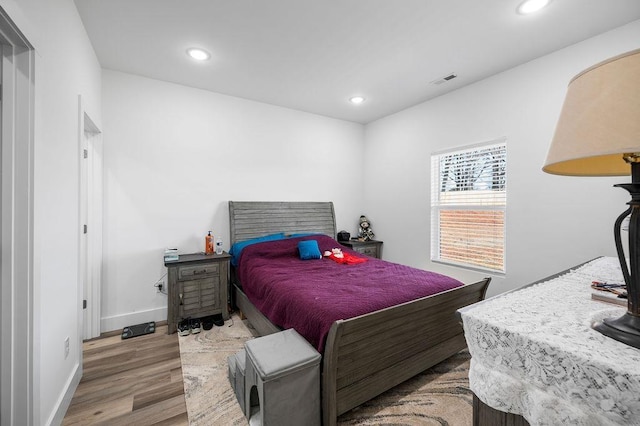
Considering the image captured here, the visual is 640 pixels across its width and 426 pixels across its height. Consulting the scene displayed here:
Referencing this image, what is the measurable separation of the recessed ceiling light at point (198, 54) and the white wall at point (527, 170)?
8.88 ft

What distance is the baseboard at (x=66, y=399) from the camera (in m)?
1.58

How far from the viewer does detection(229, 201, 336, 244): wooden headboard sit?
3.49 m

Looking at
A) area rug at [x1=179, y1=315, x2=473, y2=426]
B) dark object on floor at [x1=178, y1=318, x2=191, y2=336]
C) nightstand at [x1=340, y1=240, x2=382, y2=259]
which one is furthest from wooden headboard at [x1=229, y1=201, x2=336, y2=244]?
area rug at [x1=179, y1=315, x2=473, y2=426]

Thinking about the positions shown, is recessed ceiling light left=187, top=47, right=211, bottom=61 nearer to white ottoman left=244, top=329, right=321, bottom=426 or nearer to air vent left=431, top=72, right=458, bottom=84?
air vent left=431, top=72, right=458, bottom=84

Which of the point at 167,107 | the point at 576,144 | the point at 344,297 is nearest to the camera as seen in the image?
the point at 576,144

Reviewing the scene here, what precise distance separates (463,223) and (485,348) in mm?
A: 2815

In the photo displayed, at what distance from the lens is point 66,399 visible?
1760mm

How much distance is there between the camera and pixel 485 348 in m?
0.84

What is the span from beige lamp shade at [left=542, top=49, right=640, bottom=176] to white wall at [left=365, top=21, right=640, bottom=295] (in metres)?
2.23

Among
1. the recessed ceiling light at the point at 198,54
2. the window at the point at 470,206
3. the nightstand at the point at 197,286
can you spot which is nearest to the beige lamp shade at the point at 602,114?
the window at the point at 470,206

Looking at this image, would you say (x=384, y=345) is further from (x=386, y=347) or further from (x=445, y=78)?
(x=445, y=78)

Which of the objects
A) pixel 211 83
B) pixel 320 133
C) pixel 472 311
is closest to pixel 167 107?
pixel 211 83

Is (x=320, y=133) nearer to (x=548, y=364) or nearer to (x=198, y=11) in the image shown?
(x=198, y=11)

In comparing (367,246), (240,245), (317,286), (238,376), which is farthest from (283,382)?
(367,246)
